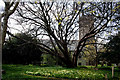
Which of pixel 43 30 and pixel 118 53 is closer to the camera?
pixel 118 53

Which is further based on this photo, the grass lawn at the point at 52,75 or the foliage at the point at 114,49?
the foliage at the point at 114,49

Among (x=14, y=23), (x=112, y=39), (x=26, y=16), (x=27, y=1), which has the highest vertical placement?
(x=27, y=1)

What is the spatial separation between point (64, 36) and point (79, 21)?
2.45 metres

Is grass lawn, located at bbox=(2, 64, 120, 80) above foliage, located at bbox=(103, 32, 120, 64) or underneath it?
underneath

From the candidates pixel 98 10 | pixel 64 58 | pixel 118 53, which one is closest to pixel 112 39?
pixel 118 53

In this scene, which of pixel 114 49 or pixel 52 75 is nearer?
pixel 52 75

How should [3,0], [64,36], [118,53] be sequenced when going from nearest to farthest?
Result: 1. [3,0]
2. [118,53]
3. [64,36]

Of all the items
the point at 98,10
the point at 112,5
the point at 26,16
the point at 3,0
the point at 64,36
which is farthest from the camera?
the point at 64,36

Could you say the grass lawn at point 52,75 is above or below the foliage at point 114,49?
below

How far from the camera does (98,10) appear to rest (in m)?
10.7

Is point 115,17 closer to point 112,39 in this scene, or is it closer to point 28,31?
point 112,39

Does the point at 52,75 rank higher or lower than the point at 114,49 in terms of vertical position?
lower

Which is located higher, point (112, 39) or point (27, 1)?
point (27, 1)

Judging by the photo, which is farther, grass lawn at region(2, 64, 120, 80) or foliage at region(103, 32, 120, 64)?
foliage at region(103, 32, 120, 64)
